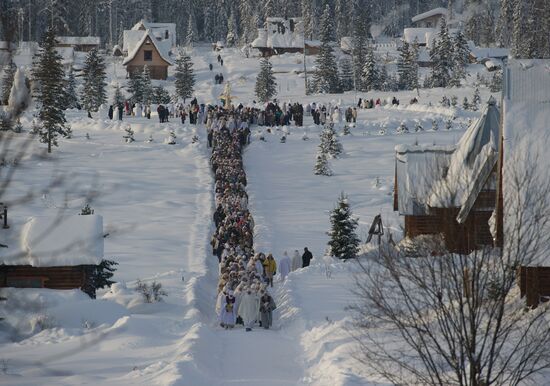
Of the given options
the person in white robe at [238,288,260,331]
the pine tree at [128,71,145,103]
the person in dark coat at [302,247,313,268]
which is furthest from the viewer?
the pine tree at [128,71,145,103]

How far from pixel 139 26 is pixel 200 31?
29.8 m

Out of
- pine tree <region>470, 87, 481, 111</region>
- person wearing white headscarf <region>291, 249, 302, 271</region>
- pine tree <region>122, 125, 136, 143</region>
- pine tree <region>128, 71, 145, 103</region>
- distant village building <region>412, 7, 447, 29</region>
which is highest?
distant village building <region>412, 7, 447, 29</region>

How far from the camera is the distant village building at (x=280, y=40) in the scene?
106062 millimetres

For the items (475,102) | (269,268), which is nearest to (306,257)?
(269,268)

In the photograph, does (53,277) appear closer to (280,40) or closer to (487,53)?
(487,53)

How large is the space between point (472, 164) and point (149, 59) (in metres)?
68.1

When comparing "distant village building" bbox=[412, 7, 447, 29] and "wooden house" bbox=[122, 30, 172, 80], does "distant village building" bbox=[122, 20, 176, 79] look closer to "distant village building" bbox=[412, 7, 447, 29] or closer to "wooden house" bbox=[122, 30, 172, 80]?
"wooden house" bbox=[122, 30, 172, 80]

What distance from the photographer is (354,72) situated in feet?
265

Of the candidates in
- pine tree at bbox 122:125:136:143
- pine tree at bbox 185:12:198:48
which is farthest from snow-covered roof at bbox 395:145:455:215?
pine tree at bbox 185:12:198:48

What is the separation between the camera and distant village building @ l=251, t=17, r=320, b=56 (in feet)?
348

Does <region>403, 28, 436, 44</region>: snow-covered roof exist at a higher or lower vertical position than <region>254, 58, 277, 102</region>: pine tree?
higher

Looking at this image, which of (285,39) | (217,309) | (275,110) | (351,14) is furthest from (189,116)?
(351,14)

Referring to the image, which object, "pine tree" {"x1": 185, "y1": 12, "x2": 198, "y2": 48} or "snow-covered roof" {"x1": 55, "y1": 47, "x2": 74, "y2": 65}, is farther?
"pine tree" {"x1": 185, "y1": 12, "x2": 198, "y2": 48}

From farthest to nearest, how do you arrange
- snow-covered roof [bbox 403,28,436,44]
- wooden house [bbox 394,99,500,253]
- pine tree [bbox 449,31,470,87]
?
1. snow-covered roof [bbox 403,28,436,44]
2. pine tree [bbox 449,31,470,87]
3. wooden house [bbox 394,99,500,253]
